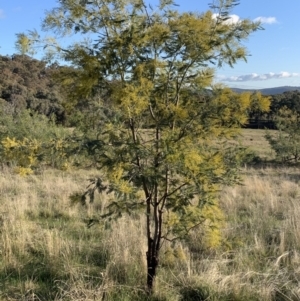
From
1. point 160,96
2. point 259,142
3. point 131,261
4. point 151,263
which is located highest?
point 160,96

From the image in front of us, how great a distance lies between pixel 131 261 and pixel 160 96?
2.15 metres

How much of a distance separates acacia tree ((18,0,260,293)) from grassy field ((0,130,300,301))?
1.58 feet

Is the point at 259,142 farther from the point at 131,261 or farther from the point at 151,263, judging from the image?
the point at 151,263

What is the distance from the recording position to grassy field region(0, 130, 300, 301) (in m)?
3.98

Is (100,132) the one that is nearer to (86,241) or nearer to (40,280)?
(40,280)

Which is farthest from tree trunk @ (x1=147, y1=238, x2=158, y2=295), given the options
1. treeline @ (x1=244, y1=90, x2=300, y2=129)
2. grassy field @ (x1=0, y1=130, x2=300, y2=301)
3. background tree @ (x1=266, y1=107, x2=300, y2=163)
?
background tree @ (x1=266, y1=107, x2=300, y2=163)

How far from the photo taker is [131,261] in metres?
4.71

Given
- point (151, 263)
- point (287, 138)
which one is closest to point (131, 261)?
point (151, 263)

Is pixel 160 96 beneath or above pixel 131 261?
above

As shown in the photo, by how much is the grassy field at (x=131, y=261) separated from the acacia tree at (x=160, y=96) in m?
0.48

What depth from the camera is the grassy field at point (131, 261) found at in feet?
13.1

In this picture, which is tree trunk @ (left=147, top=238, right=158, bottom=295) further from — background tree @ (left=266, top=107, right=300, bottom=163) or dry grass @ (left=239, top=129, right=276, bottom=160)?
dry grass @ (left=239, top=129, right=276, bottom=160)

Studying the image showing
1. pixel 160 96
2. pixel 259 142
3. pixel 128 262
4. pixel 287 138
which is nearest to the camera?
pixel 160 96

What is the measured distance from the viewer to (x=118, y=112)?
3613mm
